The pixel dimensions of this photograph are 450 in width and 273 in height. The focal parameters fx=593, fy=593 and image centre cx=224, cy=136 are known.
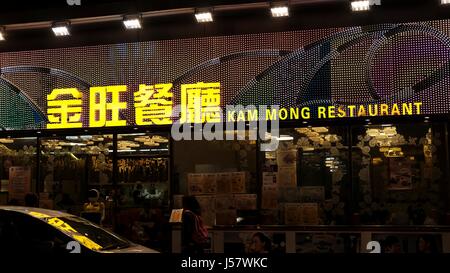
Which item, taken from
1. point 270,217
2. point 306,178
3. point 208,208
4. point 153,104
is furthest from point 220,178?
point 153,104

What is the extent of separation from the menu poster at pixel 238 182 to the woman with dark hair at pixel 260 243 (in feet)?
5.64

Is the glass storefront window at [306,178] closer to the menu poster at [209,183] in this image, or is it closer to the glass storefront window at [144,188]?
the menu poster at [209,183]

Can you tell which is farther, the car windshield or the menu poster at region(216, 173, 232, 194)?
the menu poster at region(216, 173, 232, 194)

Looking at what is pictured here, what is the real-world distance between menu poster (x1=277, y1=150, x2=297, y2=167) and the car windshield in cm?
411

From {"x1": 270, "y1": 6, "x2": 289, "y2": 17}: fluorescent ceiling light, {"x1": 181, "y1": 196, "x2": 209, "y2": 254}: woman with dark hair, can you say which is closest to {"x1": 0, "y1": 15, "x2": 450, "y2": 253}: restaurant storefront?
{"x1": 270, "y1": 6, "x2": 289, "y2": 17}: fluorescent ceiling light

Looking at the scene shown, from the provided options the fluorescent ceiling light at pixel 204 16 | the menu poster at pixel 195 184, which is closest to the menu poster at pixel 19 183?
the menu poster at pixel 195 184

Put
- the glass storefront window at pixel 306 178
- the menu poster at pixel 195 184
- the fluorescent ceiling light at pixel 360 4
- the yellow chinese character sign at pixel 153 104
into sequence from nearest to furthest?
the fluorescent ceiling light at pixel 360 4
the glass storefront window at pixel 306 178
the yellow chinese character sign at pixel 153 104
the menu poster at pixel 195 184

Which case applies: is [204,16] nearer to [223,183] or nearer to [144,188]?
[223,183]

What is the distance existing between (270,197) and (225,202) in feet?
3.14

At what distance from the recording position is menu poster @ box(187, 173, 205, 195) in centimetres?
1238

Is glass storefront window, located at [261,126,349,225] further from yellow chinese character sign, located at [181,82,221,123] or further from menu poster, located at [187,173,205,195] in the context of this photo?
yellow chinese character sign, located at [181,82,221,123]

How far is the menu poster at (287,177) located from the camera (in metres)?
11.9

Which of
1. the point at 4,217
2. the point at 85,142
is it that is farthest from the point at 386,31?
the point at 4,217
